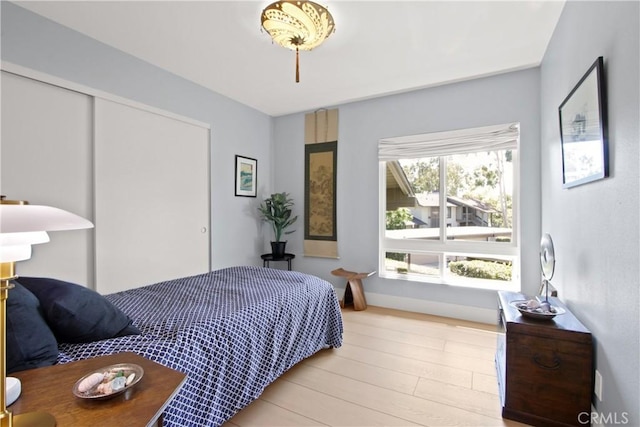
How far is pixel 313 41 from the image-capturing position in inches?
85.2

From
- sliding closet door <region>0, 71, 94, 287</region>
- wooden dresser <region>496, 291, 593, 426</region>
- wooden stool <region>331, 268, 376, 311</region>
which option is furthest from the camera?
wooden stool <region>331, 268, 376, 311</region>

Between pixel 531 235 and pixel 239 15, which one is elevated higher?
pixel 239 15

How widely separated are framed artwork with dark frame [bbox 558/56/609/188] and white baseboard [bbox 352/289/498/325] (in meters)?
1.78

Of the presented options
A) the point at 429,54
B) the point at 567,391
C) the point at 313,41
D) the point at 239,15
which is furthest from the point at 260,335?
the point at 429,54

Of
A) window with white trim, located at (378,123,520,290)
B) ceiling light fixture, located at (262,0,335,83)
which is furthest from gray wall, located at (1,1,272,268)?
window with white trim, located at (378,123,520,290)

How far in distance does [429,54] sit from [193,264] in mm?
3311

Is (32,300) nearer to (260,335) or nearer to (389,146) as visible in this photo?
(260,335)

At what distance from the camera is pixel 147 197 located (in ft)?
9.64

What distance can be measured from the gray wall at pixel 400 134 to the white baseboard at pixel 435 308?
0.01 meters

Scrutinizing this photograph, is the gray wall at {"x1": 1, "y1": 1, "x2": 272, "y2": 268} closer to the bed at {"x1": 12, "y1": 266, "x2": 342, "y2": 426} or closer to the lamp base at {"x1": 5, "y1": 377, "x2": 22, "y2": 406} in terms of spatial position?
the bed at {"x1": 12, "y1": 266, "x2": 342, "y2": 426}
